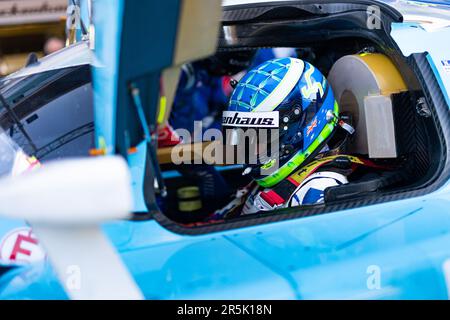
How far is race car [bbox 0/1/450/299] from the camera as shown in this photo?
4.57ft

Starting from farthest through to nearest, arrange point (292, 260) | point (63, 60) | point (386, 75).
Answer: point (386, 75) → point (63, 60) → point (292, 260)

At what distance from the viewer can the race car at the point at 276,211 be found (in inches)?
54.8

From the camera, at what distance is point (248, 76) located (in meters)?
2.34

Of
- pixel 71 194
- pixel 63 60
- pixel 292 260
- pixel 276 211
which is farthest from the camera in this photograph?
pixel 63 60

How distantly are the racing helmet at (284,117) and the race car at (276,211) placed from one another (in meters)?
0.17

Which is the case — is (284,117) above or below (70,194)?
below

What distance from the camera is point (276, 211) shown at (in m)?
1.78

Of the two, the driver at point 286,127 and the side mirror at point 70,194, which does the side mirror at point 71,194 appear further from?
the driver at point 286,127

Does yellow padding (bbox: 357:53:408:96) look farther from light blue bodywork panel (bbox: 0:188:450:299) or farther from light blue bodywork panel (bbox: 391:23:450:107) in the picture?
light blue bodywork panel (bbox: 0:188:450:299)

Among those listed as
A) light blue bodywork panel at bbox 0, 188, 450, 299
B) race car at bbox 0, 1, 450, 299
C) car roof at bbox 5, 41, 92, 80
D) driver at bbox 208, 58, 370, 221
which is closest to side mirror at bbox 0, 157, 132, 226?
race car at bbox 0, 1, 450, 299

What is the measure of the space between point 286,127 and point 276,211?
20.5 inches

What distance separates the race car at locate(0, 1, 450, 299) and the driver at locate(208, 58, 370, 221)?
14 centimetres
